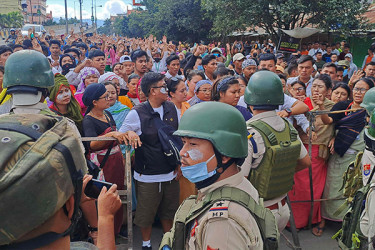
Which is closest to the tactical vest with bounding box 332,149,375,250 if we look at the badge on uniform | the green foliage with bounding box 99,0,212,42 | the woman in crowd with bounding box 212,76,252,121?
the badge on uniform

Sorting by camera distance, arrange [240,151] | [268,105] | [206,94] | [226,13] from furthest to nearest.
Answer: [226,13] → [206,94] → [268,105] → [240,151]

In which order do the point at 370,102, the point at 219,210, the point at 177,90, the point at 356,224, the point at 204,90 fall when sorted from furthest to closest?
the point at 204,90 < the point at 177,90 < the point at 370,102 < the point at 356,224 < the point at 219,210

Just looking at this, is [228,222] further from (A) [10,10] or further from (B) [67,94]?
(A) [10,10]

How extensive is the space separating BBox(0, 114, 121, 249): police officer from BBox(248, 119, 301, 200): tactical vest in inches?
71.3

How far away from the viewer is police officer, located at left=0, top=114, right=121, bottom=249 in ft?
3.34

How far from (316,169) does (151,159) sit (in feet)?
7.33

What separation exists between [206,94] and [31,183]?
3.87 meters

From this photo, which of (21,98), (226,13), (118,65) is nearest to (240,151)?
(21,98)

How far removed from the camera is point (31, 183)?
40.2 inches

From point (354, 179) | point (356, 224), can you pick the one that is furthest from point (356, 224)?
point (354, 179)

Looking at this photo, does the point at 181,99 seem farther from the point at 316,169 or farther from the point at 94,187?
the point at 94,187

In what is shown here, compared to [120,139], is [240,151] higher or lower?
higher

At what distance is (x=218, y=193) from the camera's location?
182cm

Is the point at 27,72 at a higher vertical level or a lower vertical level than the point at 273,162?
higher
